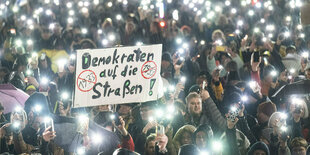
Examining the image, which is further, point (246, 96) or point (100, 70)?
point (246, 96)

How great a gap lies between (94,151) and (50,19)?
27.2ft

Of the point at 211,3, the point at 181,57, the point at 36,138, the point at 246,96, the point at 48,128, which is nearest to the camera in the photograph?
the point at 48,128

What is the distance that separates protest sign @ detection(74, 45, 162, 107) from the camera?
837 cm

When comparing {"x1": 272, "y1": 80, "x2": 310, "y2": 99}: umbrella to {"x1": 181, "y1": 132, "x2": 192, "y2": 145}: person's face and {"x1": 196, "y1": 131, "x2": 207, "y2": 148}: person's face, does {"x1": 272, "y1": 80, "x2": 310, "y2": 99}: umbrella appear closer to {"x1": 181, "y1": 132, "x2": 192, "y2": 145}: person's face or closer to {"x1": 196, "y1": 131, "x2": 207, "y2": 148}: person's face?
{"x1": 181, "y1": 132, "x2": 192, "y2": 145}: person's face

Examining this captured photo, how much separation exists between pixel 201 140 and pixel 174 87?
260cm

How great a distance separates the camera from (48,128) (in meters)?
8.22

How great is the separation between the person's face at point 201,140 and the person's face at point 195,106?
3.45 feet

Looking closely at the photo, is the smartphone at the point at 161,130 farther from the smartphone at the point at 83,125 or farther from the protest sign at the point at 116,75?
the smartphone at the point at 83,125

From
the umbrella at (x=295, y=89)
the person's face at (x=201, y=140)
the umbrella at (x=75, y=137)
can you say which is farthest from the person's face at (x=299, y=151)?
the umbrella at (x=75, y=137)

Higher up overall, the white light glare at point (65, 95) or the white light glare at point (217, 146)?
the white light glare at point (65, 95)

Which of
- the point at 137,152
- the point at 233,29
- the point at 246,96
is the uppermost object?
Answer: the point at 233,29

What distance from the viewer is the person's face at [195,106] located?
962 centimetres

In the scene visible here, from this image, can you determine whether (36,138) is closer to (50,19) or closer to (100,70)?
(100,70)

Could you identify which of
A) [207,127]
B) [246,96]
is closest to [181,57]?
[246,96]
